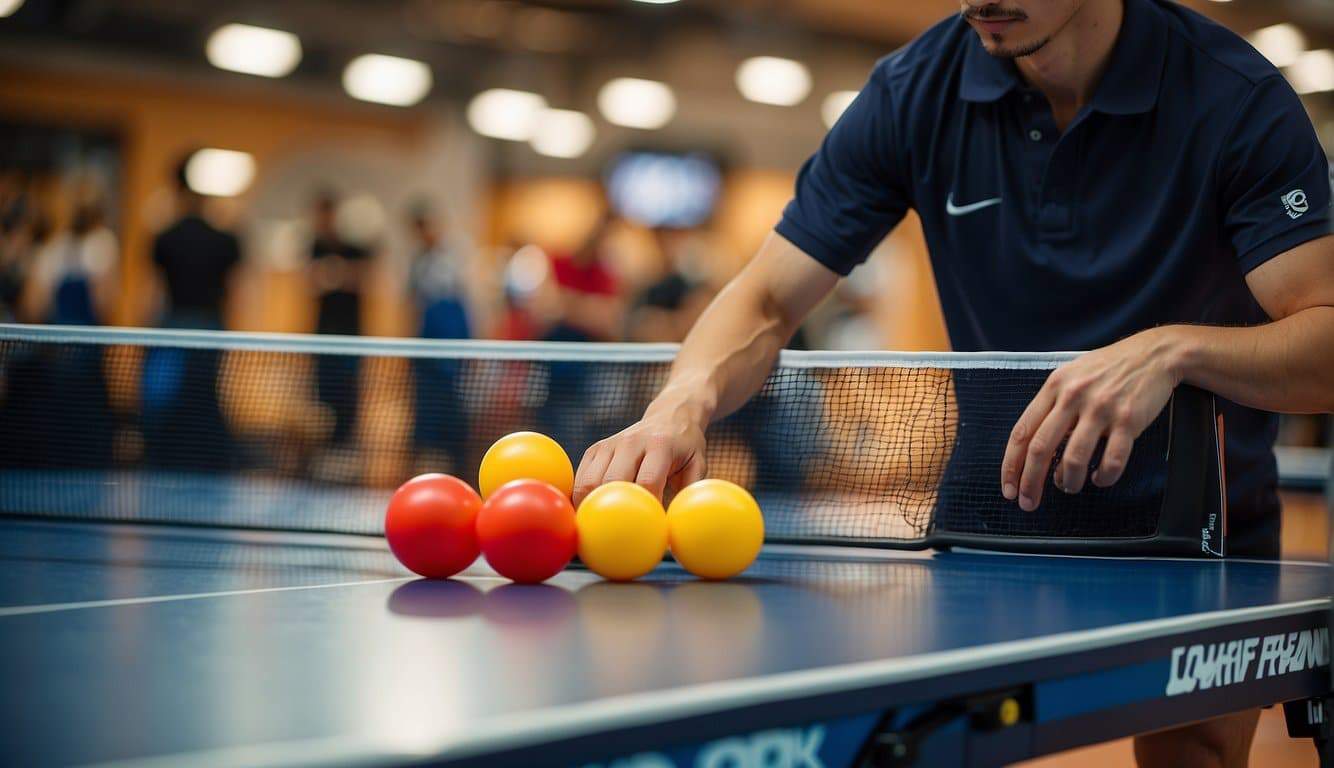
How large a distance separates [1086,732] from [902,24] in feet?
39.1

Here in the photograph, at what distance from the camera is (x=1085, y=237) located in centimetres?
234

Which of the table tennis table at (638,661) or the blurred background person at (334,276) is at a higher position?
the blurred background person at (334,276)

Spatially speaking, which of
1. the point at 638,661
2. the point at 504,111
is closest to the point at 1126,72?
the point at 638,661

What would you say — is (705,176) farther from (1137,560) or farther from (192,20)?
(1137,560)

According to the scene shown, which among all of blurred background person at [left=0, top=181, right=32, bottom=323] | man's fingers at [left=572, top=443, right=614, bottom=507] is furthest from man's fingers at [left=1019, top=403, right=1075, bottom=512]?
blurred background person at [left=0, top=181, right=32, bottom=323]

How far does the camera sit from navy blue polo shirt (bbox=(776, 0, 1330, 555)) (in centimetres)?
215

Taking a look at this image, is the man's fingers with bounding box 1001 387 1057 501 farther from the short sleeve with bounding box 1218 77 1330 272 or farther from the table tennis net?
the short sleeve with bounding box 1218 77 1330 272

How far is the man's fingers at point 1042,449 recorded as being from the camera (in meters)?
1.83

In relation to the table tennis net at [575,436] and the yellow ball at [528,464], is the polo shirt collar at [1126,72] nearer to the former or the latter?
the table tennis net at [575,436]

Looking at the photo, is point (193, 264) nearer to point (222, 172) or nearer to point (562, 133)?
point (222, 172)

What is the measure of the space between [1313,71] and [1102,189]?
41.7 feet

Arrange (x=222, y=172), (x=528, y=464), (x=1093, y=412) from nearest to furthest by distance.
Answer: (x=1093, y=412) < (x=528, y=464) < (x=222, y=172)

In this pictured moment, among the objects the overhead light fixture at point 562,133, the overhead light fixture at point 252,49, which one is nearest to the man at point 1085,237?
the overhead light fixture at point 252,49

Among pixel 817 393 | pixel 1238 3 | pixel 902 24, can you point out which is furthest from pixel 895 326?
pixel 817 393
